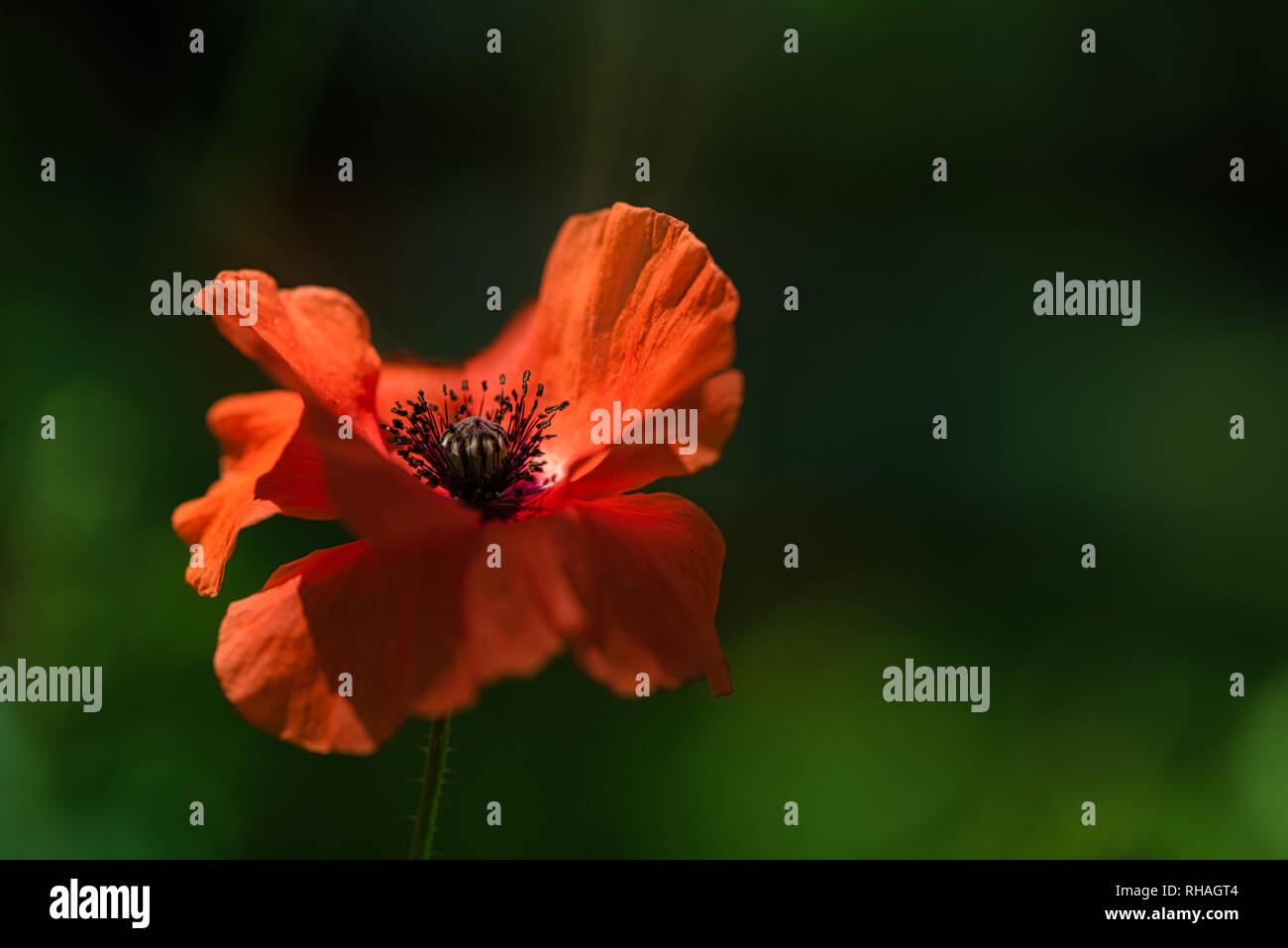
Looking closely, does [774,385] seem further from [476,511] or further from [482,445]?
[476,511]

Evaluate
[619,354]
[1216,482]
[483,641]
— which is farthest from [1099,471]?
[483,641]

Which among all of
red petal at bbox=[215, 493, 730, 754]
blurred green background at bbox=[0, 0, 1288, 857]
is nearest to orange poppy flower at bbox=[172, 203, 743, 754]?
red petal at bbox=[215, 493, 730, 754]

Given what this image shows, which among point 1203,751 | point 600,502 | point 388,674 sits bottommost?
point 1203,751

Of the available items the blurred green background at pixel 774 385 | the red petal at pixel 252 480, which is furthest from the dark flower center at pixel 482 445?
the blurred green background at pixel 774 385

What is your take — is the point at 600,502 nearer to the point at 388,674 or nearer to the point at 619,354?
the point at 619,354

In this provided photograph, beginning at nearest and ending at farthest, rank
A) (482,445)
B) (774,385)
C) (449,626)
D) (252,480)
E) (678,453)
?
1. (449,626)
2. (678,453)
3. (252,480)
4. (482,445)
5. (774,385)

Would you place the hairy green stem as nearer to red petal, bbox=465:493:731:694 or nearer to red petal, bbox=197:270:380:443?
red petal, bbox=465:493:731:694

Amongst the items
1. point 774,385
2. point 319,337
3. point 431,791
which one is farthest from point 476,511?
point 774,385
